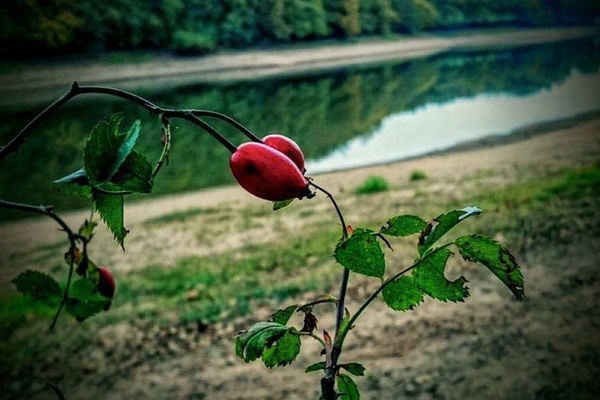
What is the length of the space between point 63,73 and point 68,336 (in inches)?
1148

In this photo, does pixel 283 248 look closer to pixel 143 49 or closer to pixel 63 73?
pixel 63 73

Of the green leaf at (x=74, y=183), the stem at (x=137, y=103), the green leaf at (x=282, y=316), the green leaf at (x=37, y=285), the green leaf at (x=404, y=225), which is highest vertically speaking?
the stem at (x=137, y=103)

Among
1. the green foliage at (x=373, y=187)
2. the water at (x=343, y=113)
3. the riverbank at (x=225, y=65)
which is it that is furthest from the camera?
the riverbank at (x=225, y=65)

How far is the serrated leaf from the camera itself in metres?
0.46

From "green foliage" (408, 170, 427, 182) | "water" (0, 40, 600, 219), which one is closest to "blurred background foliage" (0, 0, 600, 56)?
"water" (0, 40, 600, 219)

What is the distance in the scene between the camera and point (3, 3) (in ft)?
113

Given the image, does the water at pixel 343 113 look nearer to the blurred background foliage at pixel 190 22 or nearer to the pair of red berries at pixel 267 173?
the blurred background foliage at pixel 190 22

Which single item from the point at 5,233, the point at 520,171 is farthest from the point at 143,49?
the point at 520,171

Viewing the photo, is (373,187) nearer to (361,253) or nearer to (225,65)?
(361,253)

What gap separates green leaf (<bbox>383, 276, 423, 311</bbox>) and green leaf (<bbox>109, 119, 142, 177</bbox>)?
0.91 feet

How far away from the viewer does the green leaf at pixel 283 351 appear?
0.57m

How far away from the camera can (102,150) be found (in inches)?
18.2

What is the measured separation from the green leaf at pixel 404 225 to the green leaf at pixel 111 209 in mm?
251

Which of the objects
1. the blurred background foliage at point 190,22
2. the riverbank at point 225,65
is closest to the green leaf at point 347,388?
the riverbank at point 225,65
